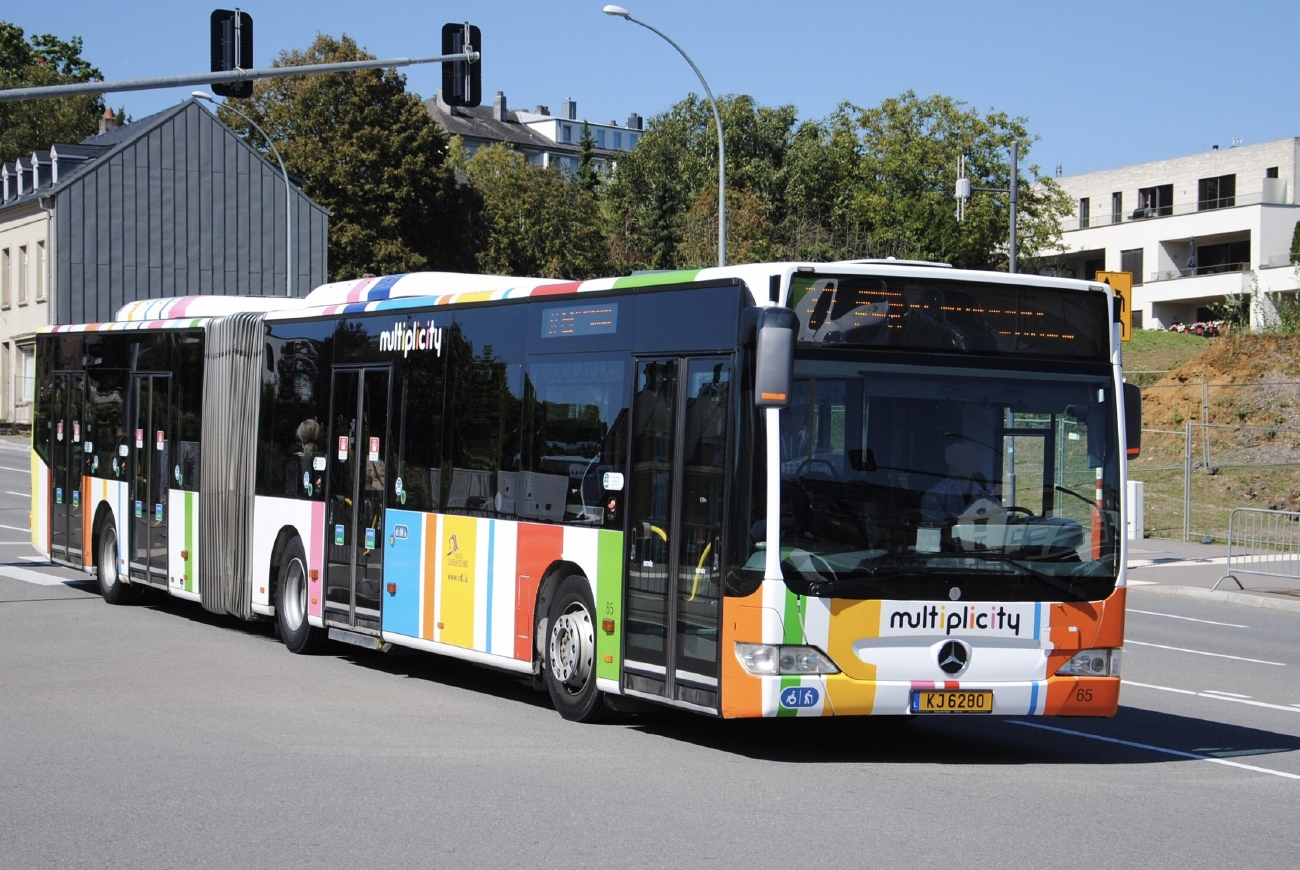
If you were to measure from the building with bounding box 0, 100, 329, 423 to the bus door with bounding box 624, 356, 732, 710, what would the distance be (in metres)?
52.3

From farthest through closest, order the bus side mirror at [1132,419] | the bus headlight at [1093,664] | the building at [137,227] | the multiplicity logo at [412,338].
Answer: the building at [137,227]
the multiplicity logo at [412,338]
the bus side mirror at [1132,419]
the bus headlight at [1093,664]

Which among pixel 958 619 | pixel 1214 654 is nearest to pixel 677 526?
pixel 958 619

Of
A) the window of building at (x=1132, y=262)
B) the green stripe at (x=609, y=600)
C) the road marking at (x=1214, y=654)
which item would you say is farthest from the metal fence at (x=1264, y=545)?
Answer: the window of building at (x=1132, y=262)

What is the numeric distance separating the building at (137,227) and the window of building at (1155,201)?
45092 mm

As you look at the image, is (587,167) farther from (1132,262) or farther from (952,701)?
(952,701)

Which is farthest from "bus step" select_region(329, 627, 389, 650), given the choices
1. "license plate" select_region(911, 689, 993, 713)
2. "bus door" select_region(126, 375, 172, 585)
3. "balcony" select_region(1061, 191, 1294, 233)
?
"balcony" select_region(1061, 191, 1294, 233)

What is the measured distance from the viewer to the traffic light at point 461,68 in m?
20.1

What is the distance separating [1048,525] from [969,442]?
712mm

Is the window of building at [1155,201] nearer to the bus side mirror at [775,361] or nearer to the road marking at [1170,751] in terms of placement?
the road marking at [1170,751]

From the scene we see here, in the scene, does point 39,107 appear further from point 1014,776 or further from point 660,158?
point 1014,776

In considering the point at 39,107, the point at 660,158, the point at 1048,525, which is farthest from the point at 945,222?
the point at 1048,525

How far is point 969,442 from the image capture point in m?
9.57

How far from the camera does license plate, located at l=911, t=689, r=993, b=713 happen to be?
31.1 ft

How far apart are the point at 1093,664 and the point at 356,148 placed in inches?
2497
